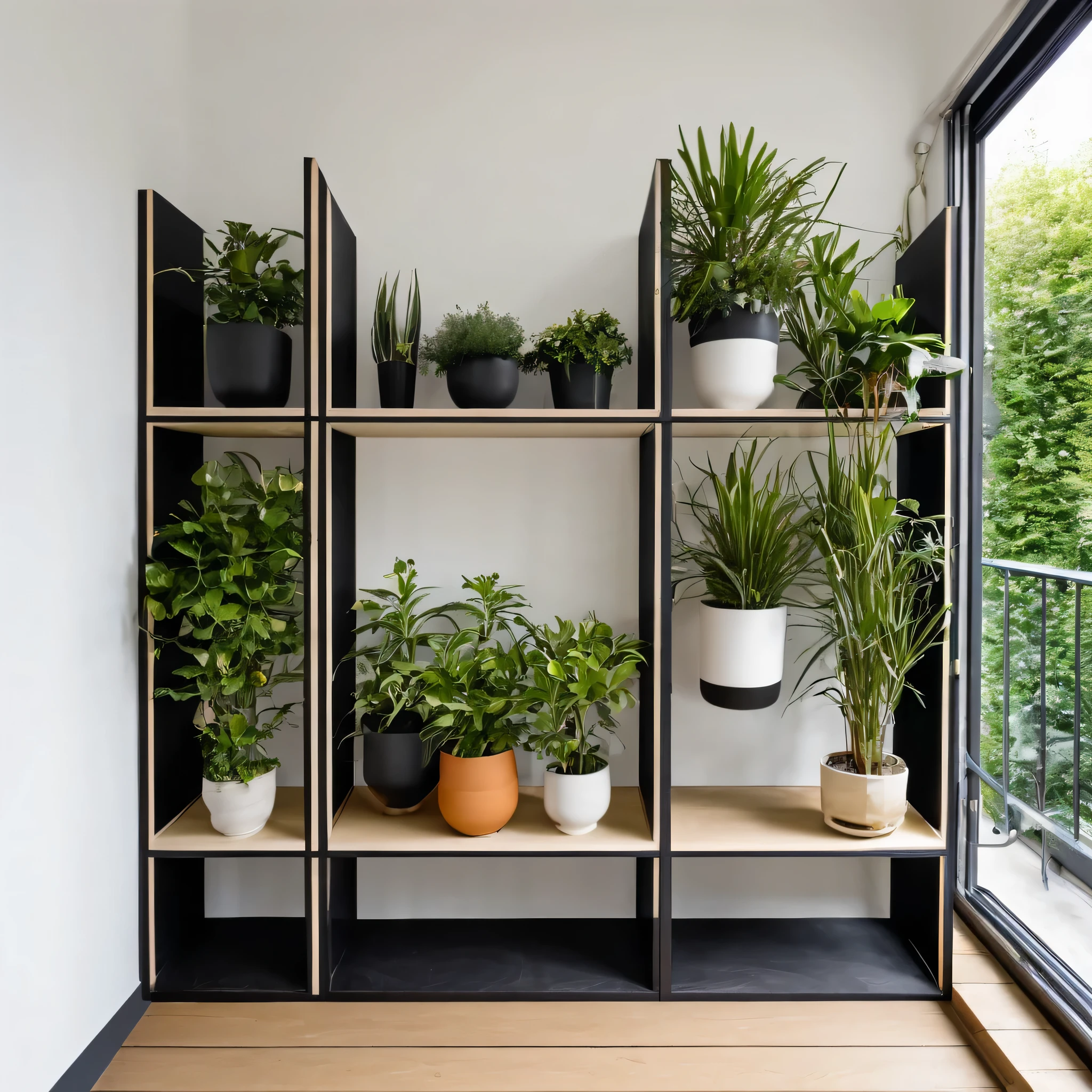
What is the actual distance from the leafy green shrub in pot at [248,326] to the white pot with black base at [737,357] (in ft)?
3.09

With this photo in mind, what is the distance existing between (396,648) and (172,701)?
0.53 meters

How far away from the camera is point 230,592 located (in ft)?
4.76

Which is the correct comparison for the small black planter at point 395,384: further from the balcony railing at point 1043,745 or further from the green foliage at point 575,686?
the balcony railing at point 1043,745

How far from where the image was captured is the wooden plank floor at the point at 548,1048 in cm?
134

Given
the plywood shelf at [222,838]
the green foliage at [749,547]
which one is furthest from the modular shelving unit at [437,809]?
the green foliage at [749,547]

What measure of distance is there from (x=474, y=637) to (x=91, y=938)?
0.96m

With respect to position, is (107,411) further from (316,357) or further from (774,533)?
(774,533)

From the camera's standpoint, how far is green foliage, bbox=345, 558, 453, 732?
5.10 feet

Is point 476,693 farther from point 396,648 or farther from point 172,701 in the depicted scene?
point 172,701

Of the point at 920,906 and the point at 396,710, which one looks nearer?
the point at 396,710

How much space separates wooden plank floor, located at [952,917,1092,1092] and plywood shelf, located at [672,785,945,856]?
0.98 feet

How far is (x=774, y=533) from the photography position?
1597 mm

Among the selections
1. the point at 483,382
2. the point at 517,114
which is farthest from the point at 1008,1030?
the point at 517,114

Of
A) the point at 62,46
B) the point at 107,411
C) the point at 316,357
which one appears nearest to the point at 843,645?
the point at 316,357
